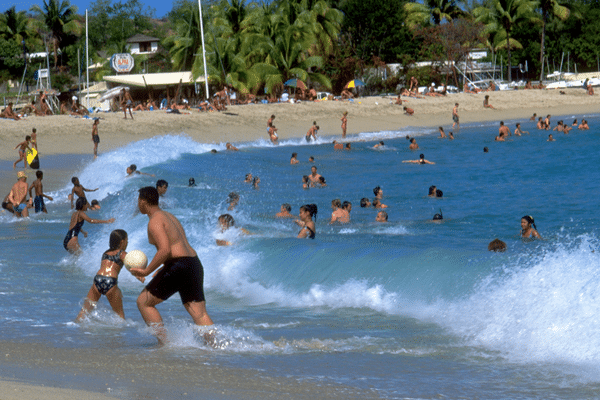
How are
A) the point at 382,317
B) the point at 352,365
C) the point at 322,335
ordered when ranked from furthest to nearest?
the point at 382,317 → the point at 322,335 → the point at 352,365

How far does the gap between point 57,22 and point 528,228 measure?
51852 mm

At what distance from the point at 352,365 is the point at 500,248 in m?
4.72

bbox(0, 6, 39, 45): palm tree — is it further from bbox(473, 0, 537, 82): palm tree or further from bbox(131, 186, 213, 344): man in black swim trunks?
bbox(131, 186, 213, 344): man in black swim trunks

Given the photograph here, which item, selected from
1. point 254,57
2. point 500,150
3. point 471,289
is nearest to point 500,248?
point 471,289

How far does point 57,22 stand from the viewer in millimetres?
55969

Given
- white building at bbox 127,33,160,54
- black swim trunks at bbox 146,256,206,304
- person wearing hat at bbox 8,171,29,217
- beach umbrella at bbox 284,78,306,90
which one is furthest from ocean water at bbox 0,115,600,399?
white building at bbox 127,33,160,54

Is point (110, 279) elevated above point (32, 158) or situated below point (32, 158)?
below

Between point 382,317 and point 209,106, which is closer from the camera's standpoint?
point 382,317

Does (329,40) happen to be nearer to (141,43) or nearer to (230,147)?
(230,147)

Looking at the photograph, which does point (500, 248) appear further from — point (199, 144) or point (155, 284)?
point (199, 144)

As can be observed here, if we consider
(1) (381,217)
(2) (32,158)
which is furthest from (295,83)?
(1) (381,217)

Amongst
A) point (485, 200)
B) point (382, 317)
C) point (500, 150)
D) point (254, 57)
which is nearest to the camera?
point (382, 317)

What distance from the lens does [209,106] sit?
37.2m

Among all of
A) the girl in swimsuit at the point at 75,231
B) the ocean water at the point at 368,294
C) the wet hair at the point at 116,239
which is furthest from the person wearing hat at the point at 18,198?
the wet hair at the point at 116,239
